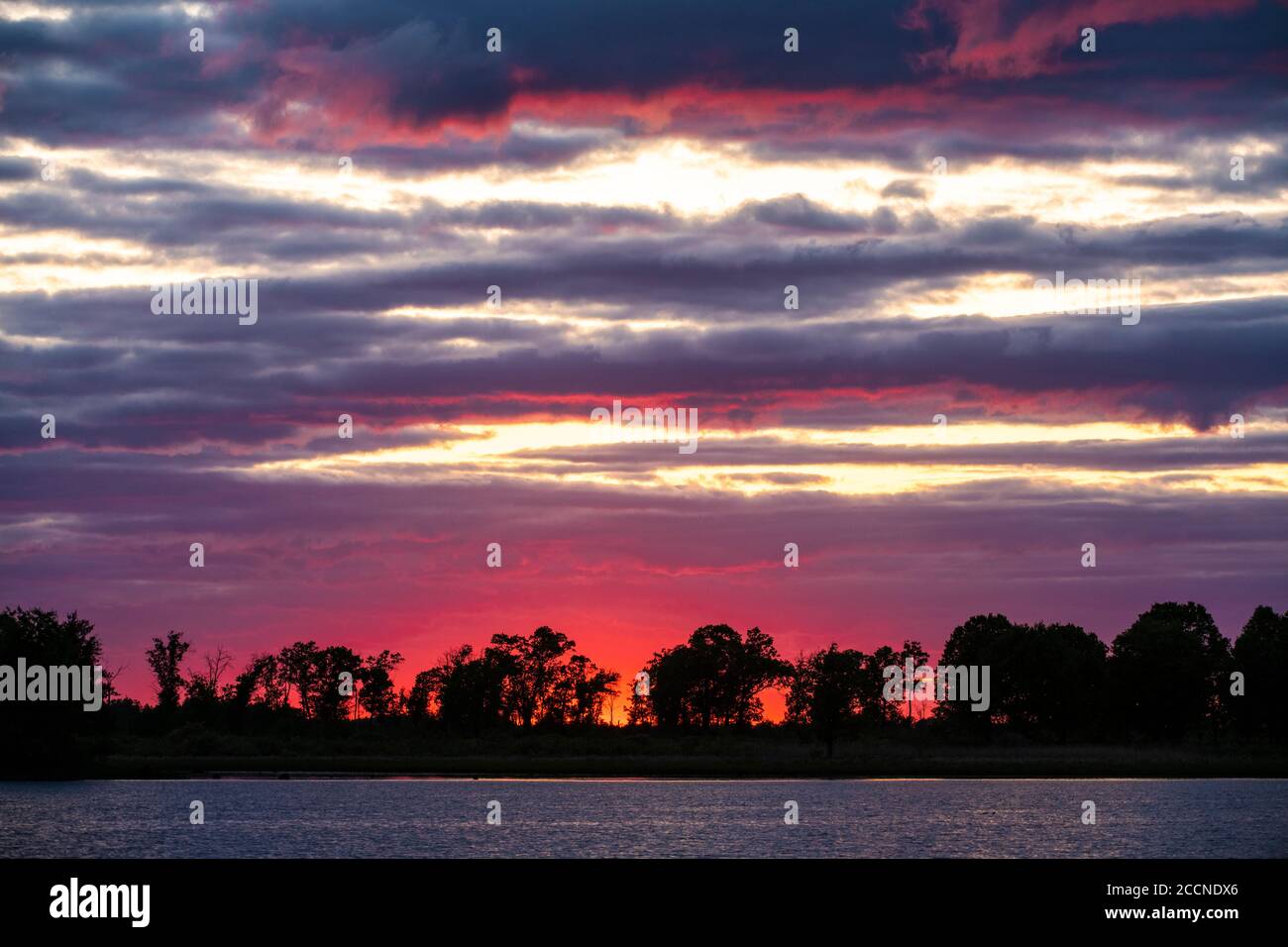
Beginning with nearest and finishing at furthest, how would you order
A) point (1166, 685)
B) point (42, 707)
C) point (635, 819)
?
point (635, 819) → point (42, 707) → point (1166, 685)

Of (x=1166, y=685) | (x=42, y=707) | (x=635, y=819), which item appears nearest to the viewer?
(x=635, y=819)

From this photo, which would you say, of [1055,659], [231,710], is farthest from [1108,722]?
[231,710]

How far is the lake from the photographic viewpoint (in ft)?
260

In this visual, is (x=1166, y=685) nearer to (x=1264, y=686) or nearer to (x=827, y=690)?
(x=1264, y=686)

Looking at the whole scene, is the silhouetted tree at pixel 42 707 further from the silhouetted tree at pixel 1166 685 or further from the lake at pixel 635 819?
the silhouetted tree at pixel 1166 685

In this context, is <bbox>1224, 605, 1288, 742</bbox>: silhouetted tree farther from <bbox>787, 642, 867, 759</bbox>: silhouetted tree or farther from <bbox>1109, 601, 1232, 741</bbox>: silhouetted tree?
<bbox>787, 642, 867, 759</bbox>: silhouetted tree

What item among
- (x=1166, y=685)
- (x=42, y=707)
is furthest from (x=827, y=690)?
(x=42, y=707)

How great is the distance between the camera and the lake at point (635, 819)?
260ft

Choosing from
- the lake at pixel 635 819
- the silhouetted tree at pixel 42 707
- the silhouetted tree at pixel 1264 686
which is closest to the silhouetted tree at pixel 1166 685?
the silhouetted tree at pixel 1264 686

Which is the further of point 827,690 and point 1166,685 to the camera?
point 1166,685

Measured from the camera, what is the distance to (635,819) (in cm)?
9950

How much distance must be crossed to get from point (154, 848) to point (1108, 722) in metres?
132

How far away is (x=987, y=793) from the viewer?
442 ft
